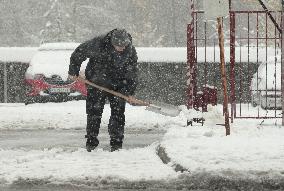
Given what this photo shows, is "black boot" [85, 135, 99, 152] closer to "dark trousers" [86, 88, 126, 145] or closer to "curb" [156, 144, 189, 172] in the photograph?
"dark trousers" [86, 88, 126, 145]

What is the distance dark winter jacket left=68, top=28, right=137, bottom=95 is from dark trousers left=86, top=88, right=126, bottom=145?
0.15m

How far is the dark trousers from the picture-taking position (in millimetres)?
9609

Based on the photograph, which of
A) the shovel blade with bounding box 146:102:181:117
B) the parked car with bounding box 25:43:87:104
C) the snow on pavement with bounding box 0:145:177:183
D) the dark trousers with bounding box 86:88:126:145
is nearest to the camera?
the snow on pavement with bounding box 0:145:177:183

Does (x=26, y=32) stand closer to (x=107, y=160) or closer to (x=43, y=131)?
(x=43, y=131)

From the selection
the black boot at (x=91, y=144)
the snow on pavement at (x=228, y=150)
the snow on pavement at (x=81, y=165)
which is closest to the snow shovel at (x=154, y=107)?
the snow on pavement at (x=228, y=150)

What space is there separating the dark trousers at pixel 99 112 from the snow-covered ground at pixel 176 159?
29 centimetres

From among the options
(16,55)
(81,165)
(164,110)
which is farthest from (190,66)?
(16,55)

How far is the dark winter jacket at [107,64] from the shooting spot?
30.9 ft

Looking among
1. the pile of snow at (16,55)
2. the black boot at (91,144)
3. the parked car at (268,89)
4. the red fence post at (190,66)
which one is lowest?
the parked car at (268,89)

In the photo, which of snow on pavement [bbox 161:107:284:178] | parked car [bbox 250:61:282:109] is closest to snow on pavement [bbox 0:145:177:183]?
snow on pavement [bbox 161:107:284:178]

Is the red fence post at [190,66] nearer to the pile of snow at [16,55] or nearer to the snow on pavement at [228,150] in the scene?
the snow on pavement at [228,150]

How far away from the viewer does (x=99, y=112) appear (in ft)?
31.7

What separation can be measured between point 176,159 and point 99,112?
6.25 ft

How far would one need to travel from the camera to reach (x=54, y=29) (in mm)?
44906
